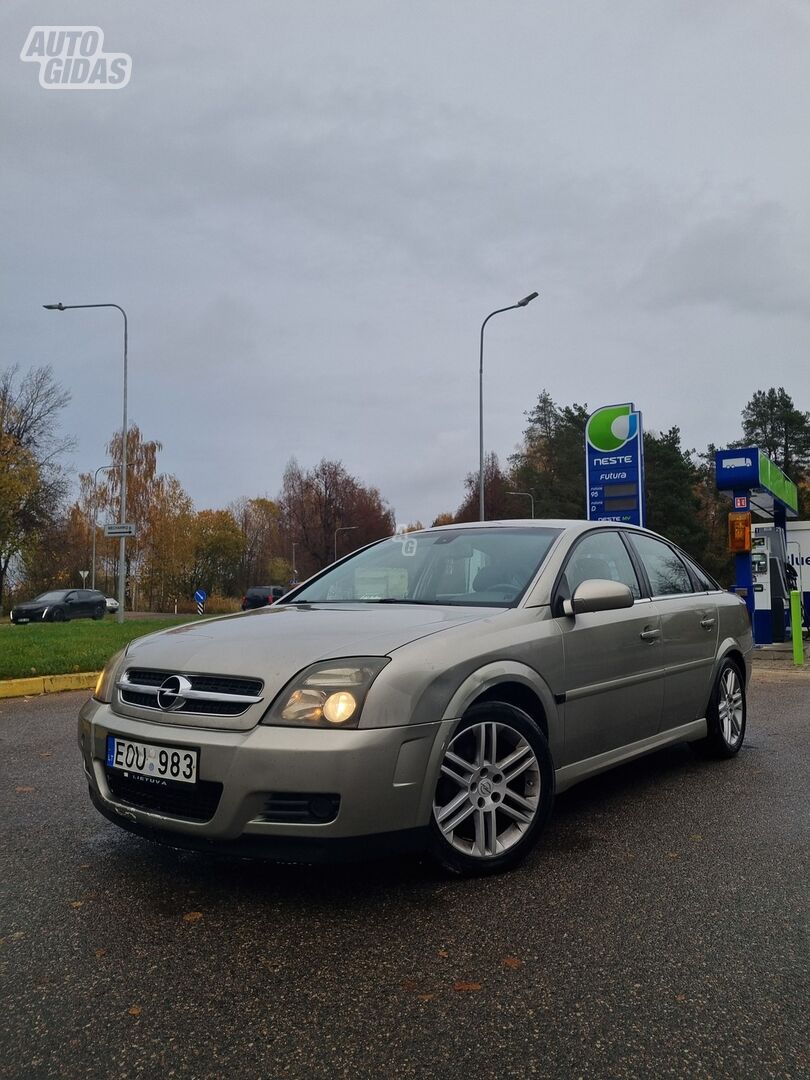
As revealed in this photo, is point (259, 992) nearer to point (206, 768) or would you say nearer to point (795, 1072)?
point (206, 768)

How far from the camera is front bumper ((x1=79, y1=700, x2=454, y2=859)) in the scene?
3.02 metres

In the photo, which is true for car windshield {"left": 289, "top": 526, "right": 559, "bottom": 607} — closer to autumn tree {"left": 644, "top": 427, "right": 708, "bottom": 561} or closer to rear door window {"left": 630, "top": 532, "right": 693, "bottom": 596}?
rear door window {"left": 630, "top": 532, "right": 693, "bottom": 596}

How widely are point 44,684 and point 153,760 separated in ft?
23.0

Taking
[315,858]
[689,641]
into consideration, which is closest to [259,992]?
[315,858]

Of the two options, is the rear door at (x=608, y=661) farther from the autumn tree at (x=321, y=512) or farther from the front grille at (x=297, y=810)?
the autumn tree at (x=321, y=512)

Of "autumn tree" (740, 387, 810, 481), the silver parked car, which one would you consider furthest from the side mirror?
"autumn tree" (740, 387, 810, 481)

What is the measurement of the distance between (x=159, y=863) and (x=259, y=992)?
50.0 inches

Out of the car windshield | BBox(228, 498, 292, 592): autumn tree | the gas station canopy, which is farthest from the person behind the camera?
BBox(228, 498, 292, 592): autumn tree

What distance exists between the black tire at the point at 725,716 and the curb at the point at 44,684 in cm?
687

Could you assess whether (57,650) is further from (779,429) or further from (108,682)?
(779,429)

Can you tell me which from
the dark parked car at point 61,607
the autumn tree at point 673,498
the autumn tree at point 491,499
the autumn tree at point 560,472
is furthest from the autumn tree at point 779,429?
the dark parked car at point 61,607

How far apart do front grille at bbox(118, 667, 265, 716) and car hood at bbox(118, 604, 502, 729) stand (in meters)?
0.02

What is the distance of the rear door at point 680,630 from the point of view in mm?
4965

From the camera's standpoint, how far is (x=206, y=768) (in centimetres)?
309
